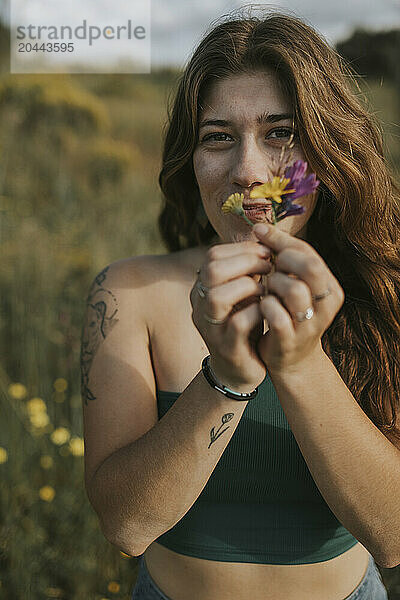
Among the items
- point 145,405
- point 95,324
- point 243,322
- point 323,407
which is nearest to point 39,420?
point 95,324

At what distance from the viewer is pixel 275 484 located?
1.27 m

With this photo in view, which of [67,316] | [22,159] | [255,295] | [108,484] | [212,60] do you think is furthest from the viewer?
[22,159]

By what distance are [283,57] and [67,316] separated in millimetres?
1801

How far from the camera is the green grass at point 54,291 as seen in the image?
214 centimetres

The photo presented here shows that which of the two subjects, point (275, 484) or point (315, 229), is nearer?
point (275, 484)

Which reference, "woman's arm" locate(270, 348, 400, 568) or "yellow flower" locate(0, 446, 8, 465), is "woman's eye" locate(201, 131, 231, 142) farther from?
"yellow flower" locate(0, 446, 8, 465)

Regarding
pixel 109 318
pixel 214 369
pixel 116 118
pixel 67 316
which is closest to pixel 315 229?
pixel 109 318

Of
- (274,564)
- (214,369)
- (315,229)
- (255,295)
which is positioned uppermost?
(315,229)

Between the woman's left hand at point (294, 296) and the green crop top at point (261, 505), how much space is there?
50 centimetres

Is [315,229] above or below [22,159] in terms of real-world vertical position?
below

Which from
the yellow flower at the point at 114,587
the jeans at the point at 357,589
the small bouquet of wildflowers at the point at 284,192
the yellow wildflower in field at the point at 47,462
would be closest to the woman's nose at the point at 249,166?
the small bouquet of wildflowers at the point at 284,192

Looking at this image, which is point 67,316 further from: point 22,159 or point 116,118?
point 116,118

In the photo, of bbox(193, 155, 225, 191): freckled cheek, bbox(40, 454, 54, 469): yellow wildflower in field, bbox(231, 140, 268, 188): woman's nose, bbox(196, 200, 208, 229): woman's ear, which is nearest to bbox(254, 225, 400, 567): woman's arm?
bbox(231, 140, 268, 188): woman's nose

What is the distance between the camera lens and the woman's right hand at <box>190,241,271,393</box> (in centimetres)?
76
